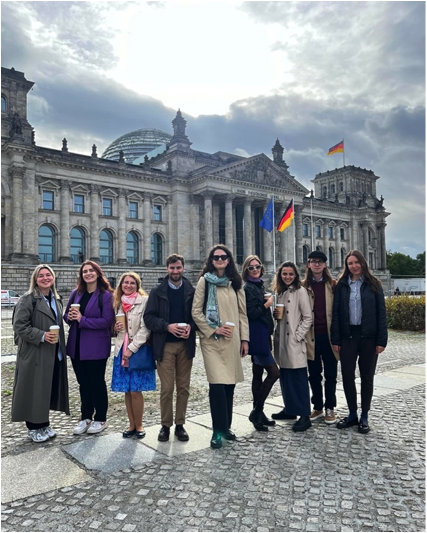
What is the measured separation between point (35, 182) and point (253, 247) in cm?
2889

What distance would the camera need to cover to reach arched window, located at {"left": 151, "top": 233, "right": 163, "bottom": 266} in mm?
52594

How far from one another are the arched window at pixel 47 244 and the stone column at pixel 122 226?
23.2ft

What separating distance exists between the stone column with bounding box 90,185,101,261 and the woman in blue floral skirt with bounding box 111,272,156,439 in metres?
41.6

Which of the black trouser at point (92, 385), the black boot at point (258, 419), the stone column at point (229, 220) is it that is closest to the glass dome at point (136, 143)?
the stone column at point (229, 220)

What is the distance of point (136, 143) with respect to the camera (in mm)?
70312

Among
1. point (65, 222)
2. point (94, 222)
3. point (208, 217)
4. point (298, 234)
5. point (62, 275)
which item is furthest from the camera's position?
point (298, 234)

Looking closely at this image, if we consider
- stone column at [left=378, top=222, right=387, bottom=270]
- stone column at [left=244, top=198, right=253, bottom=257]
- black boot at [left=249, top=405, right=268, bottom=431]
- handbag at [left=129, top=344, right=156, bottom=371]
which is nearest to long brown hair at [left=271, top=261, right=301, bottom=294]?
black boot at [left=249, top=405, right=268, bottom=431]

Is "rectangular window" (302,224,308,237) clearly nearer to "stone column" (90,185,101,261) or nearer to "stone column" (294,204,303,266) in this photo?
"stone column" (294,204,303,266)

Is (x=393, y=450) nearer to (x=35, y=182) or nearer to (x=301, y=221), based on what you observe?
(x=35, y=182)

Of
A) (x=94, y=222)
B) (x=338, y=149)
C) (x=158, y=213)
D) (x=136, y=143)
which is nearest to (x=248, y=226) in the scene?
(x=158, y=213)

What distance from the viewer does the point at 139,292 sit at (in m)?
6.66

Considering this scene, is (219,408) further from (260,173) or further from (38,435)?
(260,173)

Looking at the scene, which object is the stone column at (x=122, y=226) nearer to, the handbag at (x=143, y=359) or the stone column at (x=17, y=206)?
the stone column at (x=17, y=206)

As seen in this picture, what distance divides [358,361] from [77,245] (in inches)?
1704
